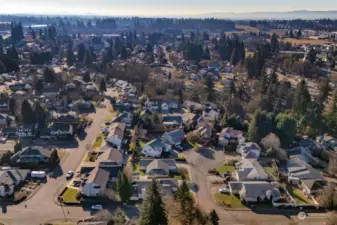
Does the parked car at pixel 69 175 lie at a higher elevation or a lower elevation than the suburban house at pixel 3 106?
lower

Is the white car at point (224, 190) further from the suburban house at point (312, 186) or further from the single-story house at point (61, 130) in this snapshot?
the single-story house at point (61, 130)

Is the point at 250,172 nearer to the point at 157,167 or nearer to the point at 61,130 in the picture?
the point at 157,167

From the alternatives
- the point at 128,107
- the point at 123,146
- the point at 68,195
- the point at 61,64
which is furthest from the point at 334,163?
the point at 61,64

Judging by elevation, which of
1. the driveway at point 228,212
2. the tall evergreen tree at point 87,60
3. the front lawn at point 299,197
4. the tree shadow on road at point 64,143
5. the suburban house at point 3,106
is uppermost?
the tall evergreen tree at point 87,60

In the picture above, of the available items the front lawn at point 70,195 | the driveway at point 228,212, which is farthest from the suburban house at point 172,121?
the front lawn at point 70,195

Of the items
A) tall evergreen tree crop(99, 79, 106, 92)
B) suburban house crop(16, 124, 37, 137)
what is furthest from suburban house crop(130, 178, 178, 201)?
tall evergreen tree crop(99, 79, 106, 92)

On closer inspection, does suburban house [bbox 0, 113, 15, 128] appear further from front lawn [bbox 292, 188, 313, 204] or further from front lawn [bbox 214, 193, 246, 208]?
front lawn [bbox 292, 188, 313, 204]
